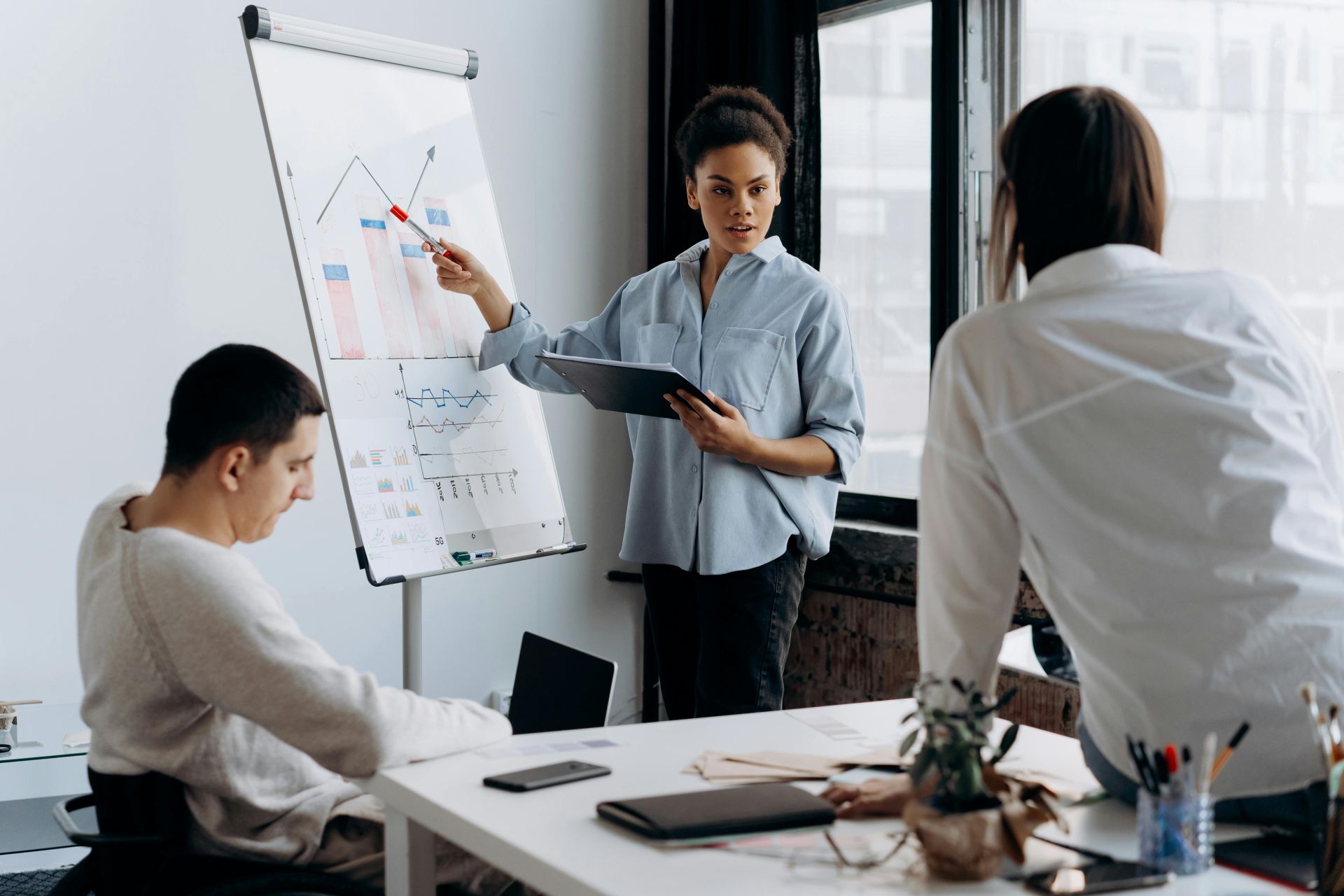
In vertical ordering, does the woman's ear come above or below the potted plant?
above

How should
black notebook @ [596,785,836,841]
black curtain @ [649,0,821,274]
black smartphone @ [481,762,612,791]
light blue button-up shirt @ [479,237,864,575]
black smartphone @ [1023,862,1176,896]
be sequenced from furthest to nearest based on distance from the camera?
black curtain @ [649,0,821,274] < light blue button-up shirt @ [479,237,864,575] < black smartphone @ [481,762,612,791] < black notebook @ [596,785,836,841] < black smartphone @ [1023,862,1176,896]

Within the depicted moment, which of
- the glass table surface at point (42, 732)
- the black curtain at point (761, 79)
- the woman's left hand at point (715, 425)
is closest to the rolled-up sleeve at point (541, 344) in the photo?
the woman's left hand at point (715, 425)

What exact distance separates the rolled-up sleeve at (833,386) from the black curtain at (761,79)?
1040mm

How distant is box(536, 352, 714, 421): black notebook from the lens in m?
2.05

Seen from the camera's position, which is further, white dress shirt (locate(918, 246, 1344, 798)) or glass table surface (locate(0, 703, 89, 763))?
glass table surface (locate(0, 703, 89, 763))

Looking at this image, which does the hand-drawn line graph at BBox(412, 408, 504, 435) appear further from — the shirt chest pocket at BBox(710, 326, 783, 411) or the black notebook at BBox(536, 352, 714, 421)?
the shirt chest pocket at BBox(710, 326, 783, 411)

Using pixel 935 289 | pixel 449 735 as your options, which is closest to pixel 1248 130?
pixel 935 289

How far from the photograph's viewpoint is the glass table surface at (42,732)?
2.19m

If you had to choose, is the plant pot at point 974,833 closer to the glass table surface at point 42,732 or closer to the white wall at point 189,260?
the glass table surface at point 42,732

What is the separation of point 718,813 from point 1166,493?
51 cm

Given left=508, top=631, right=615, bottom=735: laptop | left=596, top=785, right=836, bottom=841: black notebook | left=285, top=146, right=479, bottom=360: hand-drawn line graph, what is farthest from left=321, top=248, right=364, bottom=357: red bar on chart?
left=596, top=785, right=836, bottom=841: black notebook

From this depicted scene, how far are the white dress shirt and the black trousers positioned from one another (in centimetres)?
107

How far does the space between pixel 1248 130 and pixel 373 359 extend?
5.92 ft

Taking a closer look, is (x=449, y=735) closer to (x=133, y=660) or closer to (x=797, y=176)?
(x=133, y=660)
